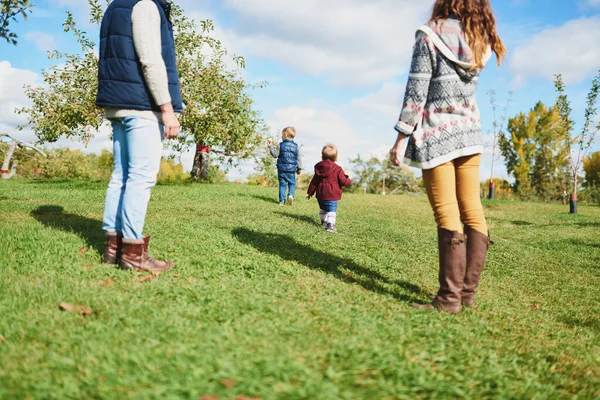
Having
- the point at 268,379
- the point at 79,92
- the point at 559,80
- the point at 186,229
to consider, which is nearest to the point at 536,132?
the point at 559,80

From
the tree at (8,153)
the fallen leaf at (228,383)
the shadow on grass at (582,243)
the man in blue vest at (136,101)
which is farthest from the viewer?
the tree at (8,153)

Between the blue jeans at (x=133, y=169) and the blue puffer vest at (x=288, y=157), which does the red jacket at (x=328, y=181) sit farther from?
the blue jeans at (x=133, y=169)

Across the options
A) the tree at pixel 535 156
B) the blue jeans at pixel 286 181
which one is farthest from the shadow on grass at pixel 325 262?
the tree at pixel 535 156

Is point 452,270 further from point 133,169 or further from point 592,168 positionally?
point 592,168

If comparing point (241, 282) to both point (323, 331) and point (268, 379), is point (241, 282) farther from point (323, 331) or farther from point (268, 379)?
point (268, 379)

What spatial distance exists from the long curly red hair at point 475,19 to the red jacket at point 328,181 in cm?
440

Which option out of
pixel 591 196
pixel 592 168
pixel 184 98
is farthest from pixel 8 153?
pixel 592 168

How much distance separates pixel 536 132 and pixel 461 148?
152 ft

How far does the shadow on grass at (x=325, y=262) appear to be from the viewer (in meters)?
3.89

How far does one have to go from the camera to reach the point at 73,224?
561 cm

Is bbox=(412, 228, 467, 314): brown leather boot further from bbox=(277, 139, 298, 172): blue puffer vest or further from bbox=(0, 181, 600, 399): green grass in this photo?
bbox=(277, 139, 298, 172): blue puffer vest

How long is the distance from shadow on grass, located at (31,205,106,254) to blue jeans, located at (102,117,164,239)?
0.60m

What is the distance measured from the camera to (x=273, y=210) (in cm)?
938

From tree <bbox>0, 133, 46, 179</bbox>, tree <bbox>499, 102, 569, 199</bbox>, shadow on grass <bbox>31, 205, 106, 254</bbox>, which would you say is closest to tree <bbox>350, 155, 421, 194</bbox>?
tree <bbox>499, 102, 569, 199</bbox>
